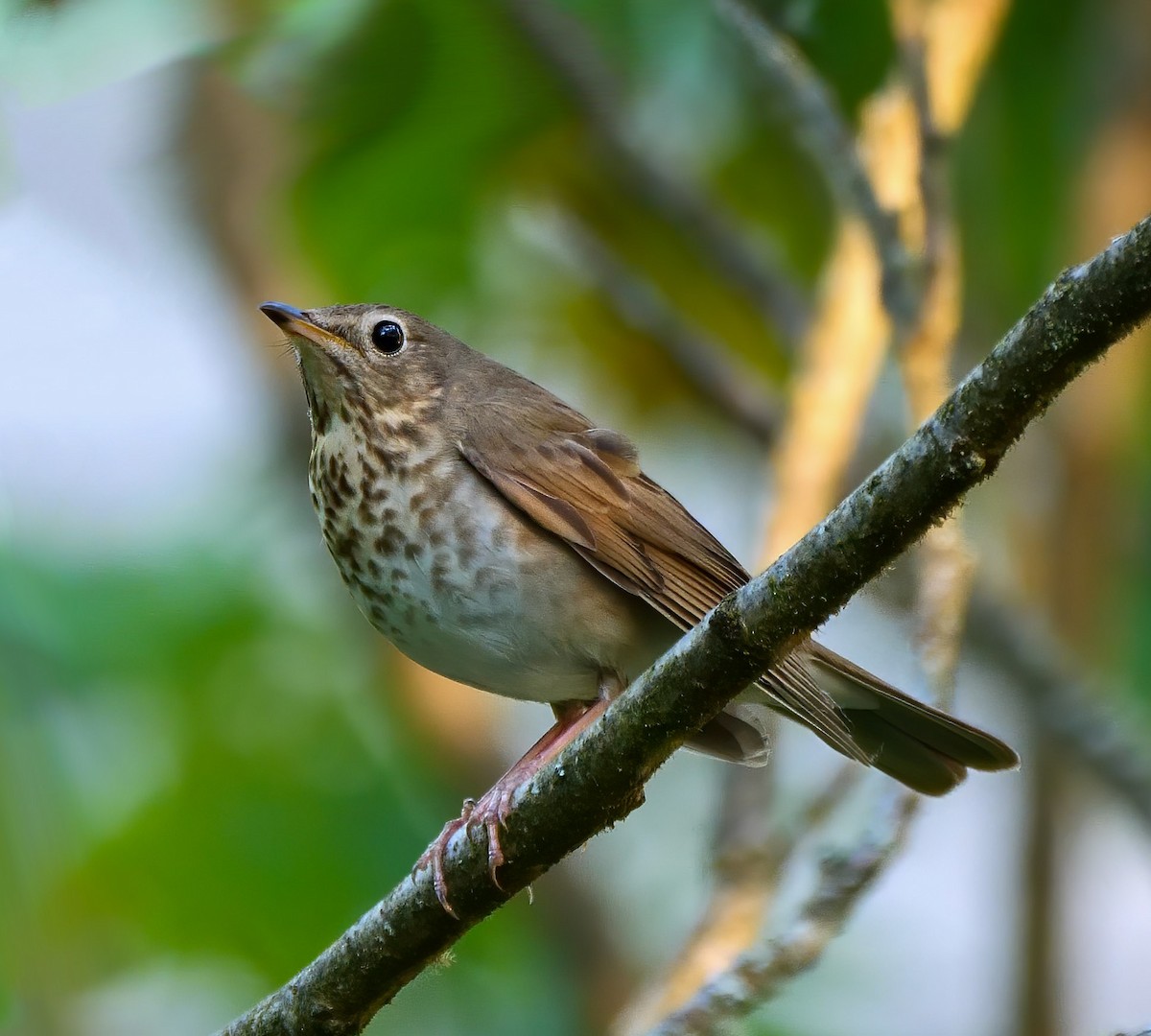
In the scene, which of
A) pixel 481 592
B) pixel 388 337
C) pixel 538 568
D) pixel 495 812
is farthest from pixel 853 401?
pixel 495 812

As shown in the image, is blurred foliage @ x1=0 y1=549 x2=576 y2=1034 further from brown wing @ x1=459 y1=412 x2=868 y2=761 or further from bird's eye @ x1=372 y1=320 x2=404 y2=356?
brown wing @ x1=459 y1=412 x2=868 y2=761

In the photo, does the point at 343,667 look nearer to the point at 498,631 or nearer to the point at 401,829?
the point at 401,829

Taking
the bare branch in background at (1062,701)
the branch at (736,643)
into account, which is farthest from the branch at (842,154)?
the branch at (736,643)

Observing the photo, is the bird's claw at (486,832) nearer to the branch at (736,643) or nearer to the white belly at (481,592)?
the branch at (736,643)

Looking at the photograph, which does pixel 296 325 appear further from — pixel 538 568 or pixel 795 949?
pixel 795 949

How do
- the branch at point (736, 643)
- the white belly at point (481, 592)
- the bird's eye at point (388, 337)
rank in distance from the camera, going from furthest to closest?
the bird's eye at point (388, 337)
the white belly at point (481, 592)
the branch at point (736, 643)

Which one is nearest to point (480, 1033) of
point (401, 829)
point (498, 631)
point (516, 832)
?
point (401, 829)

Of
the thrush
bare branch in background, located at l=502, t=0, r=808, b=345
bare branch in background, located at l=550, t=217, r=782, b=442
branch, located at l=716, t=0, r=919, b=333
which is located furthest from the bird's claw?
bare branch in background, located at l=502, t=0, r=808, b=345
